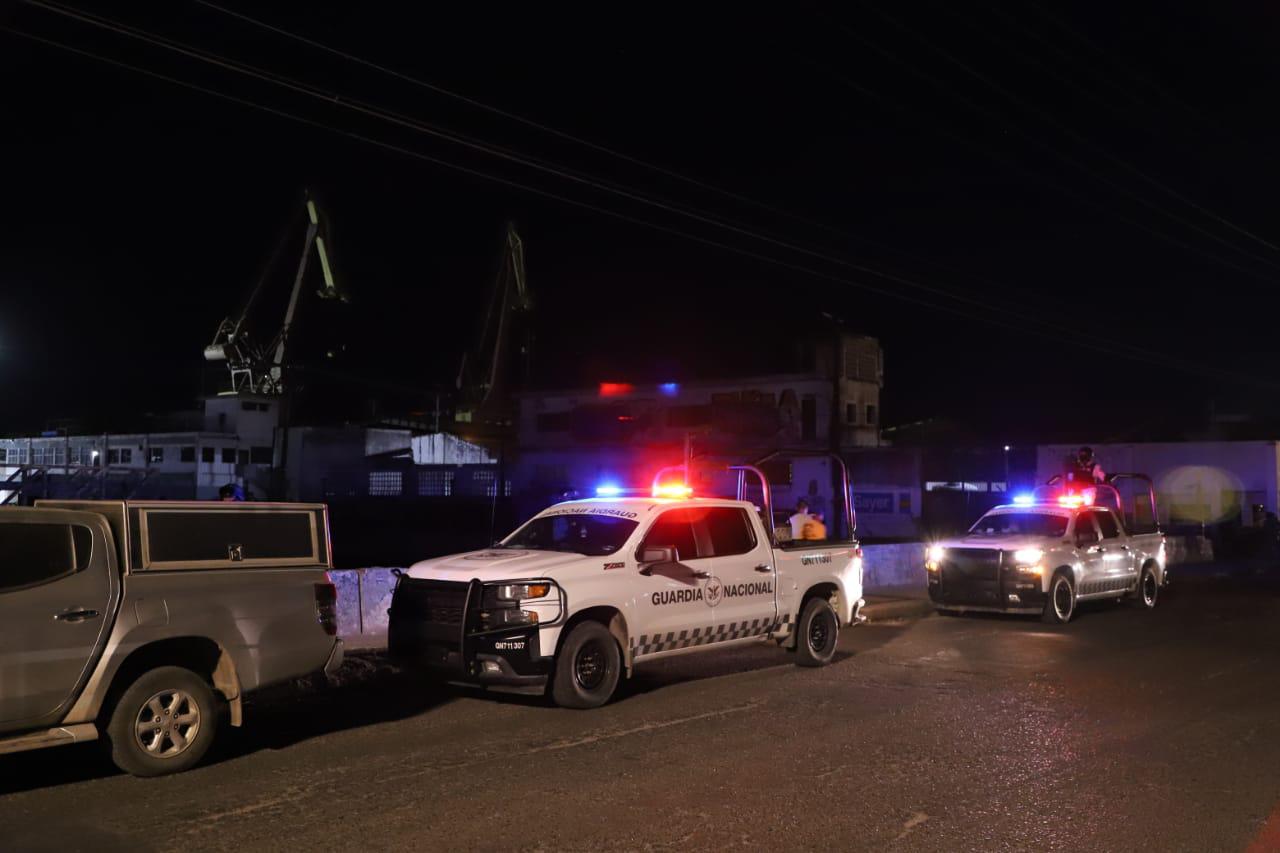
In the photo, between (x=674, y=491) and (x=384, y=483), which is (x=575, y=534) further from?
(x=384, y=483)

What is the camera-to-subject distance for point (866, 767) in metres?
7.04

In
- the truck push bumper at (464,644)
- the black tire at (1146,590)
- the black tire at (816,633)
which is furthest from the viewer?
the black tire at (1146,590)

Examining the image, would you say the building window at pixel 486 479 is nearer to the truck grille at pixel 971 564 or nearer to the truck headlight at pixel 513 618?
the truck grille at pixel 971 564

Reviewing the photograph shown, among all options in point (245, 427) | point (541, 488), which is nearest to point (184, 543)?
point (541, 488)

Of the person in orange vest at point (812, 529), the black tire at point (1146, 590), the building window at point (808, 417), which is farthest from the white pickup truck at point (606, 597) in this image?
the building window at point (808, 417)

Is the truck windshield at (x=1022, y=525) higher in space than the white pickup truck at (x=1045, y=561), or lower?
higher

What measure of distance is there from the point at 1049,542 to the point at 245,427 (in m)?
54.2

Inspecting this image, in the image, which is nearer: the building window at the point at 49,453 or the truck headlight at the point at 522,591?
the truck headlight at the point at 522,591

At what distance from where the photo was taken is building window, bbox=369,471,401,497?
181 feet

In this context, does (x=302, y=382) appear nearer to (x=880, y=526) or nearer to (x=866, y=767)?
(x=880, y=526)

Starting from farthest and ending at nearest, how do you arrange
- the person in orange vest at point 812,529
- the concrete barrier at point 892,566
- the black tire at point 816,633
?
the concrete barrier at point 892,566
the person in orange vest at point 812,529
the black tire at point 816,633

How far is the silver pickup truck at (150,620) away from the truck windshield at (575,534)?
2692 millimetres

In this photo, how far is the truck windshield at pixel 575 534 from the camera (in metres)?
9.80

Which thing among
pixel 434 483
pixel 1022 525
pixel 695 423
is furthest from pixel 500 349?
pixel 1022 525
